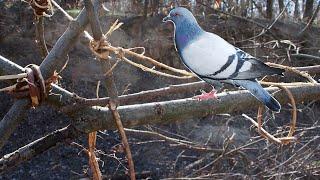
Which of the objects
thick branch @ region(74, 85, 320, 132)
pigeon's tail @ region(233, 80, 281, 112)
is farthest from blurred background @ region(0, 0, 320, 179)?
pigeon's tail @ region(233, 80, 281, 112)

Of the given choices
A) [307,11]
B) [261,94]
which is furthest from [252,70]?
[307,11]

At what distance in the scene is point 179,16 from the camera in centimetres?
38

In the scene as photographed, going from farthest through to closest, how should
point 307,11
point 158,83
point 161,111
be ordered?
point 158,83 < point 307,11 < point 161,111

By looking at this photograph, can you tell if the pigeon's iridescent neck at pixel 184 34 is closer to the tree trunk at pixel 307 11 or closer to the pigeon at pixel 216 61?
the pigeon at pixel 216 61

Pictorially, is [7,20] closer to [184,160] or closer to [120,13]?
[120,13]

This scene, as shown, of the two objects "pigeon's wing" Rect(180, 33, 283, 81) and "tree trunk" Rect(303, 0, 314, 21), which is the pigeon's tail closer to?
"pigeon's wing" Rect(180, 33, 283, 81)

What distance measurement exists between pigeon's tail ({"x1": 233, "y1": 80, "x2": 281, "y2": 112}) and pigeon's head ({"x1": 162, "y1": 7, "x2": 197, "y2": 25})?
6 cm

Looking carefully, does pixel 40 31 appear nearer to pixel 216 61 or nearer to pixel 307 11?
pixel 216 61

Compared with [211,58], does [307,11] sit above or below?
below

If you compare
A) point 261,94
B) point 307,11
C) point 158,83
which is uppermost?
point 261,94

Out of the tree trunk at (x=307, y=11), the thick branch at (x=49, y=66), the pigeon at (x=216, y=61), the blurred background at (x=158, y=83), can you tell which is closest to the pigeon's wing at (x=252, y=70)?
the pigeon at (x=216, y=61)

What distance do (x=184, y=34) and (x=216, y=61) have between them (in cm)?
3

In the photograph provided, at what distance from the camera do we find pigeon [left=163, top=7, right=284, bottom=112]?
14.2 inches

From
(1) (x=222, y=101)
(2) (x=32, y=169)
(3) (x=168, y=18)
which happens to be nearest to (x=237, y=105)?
(1) (x=222, y=101)
